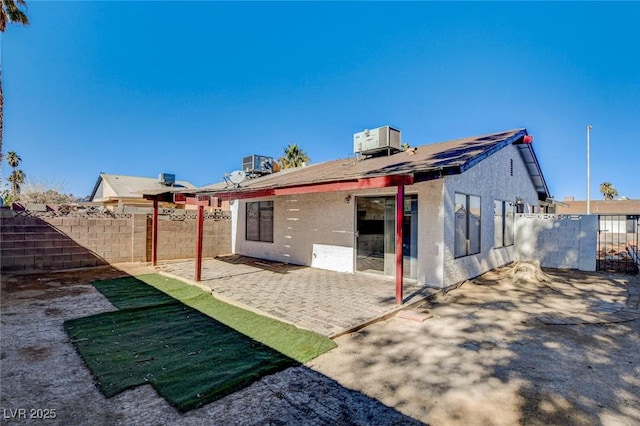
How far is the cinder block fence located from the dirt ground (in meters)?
4.30

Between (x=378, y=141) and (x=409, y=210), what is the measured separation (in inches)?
136

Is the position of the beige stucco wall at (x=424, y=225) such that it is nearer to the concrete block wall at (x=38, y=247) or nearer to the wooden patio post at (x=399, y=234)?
the wooden patio post at (x=399, y=234)

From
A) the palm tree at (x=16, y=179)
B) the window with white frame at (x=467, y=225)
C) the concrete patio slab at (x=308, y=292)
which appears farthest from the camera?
the palm tree at (x=16, y=179)

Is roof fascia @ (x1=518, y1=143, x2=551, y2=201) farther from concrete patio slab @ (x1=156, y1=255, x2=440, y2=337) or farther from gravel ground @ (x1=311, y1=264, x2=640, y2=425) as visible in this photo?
concrete patio slab @ (x1=156, y1=255, x2=440, y2=337)

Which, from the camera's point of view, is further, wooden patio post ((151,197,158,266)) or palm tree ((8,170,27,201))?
palm tree ((8,170,27,201))

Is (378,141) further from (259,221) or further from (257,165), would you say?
(257,165)

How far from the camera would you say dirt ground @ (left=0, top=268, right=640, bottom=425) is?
269cm

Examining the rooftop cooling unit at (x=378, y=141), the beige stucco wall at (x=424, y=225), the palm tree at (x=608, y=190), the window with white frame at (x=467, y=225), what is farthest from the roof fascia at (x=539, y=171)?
the palm tree at (x=608, y=190)

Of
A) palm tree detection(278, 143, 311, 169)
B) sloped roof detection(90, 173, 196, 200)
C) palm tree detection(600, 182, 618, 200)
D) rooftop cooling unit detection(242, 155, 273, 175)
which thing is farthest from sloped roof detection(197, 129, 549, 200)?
palm tree detection(600, 182, 618, 200)

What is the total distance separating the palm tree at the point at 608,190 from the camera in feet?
144

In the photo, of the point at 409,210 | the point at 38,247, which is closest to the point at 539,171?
the point at 409,210

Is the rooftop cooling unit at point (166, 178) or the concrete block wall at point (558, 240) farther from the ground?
the rooftop cooling unit at point (166, 178)

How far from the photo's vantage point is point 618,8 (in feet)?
33.1

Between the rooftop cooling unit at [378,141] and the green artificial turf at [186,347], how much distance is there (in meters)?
7.13
